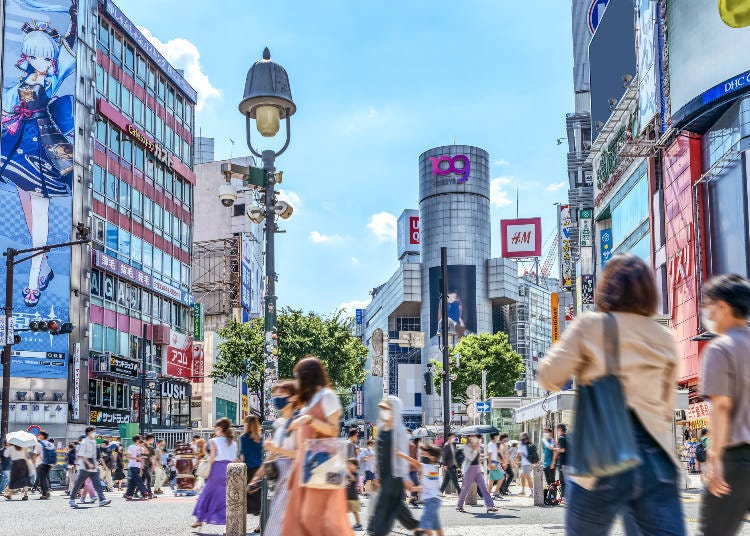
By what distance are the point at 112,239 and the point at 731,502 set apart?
47956 millimetres

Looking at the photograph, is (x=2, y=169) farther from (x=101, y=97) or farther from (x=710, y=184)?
(x=710, y=184)

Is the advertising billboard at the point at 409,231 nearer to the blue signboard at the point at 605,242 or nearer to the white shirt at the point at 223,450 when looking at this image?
the blue signboard at the point at 605,242

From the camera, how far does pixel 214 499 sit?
1296 centimetres

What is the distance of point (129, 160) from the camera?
5306 cm

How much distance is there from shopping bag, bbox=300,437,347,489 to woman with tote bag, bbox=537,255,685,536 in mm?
3086

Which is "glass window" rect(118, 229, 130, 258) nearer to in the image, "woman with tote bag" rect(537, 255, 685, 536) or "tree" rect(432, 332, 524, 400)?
"tree" rect(432, 332, 524, 400)

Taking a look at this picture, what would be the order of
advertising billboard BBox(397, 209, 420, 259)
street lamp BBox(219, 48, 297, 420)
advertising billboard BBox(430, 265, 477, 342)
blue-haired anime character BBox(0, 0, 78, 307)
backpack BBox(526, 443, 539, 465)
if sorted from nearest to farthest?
street lamp BBox(219, 48, 297, 420) → backpack BBox(526, 443, 539, 465) → blue-haired anime character BBox(0, 0, 78, 307) → advertising billboard BBox(430, 265, 477, 342) → advertising billboard BBox(397, 209, 420, 259)

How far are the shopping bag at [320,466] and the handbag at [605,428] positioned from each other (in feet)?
10.3

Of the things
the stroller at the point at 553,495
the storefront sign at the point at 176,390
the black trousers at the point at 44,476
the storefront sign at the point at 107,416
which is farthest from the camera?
the storefront sign at the point at 176,390

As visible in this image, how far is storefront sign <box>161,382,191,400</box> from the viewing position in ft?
188

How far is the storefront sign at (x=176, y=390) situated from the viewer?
57250 millimetres

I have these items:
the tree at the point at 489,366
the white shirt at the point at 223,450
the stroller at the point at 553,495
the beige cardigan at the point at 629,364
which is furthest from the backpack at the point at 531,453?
the tree at the point at 489,366

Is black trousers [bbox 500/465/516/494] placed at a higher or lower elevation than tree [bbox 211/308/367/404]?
lower

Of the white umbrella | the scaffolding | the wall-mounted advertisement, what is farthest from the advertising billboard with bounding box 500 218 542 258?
the white umbrella
